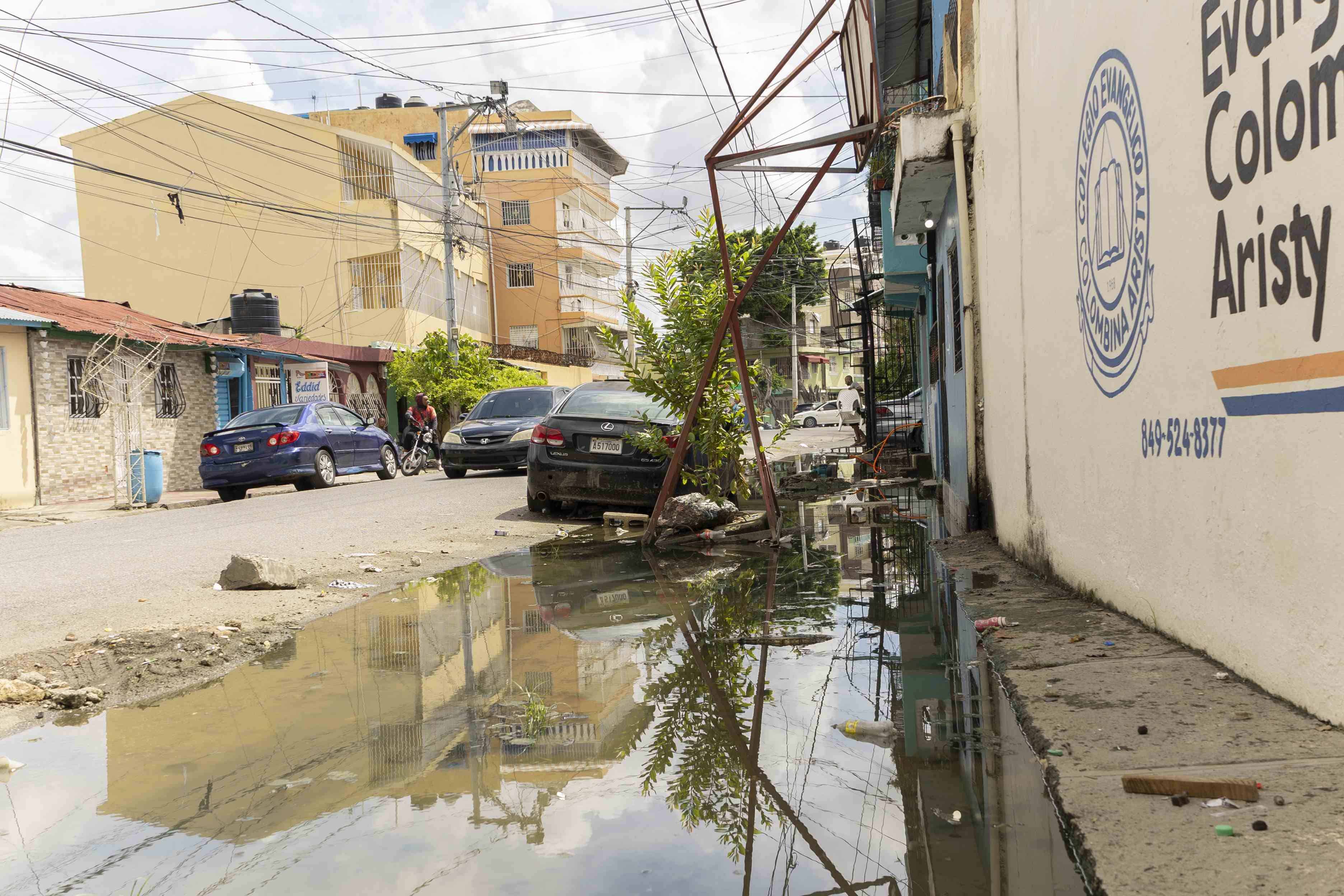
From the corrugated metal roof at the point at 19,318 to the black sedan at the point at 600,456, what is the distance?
37.5ft

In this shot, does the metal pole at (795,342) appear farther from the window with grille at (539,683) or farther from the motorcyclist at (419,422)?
the window with grille at (539,683)

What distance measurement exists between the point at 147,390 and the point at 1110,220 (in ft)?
70.4

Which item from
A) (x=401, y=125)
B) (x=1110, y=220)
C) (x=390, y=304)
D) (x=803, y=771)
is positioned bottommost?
(x=803, y=771)

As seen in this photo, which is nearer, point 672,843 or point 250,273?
point 672,843

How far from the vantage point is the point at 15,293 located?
66.3ft

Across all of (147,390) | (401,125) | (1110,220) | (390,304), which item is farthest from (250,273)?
(1110,220)

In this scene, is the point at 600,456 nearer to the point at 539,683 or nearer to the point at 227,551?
the point at 227,551

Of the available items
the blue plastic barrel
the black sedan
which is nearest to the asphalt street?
the black sedan

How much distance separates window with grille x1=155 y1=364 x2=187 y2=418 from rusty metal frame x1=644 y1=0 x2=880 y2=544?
1680cm

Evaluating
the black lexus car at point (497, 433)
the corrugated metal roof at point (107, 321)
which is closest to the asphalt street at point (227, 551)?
the black lexus car at point (497, 433)

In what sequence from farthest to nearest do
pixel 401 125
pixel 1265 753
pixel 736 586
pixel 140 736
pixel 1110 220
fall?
pixel 401 125 < pixel 736 586 < pixel 1110 220 < pixel 140 736 < pixel 1265 753

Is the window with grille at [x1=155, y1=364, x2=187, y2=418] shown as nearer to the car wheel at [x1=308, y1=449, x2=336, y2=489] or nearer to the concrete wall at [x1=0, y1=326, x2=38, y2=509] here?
the concrete wall at [x1=0, y1=326, x2=38, y2=509]

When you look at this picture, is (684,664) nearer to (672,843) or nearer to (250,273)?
(672,843)

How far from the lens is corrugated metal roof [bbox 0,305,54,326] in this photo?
56.6ft
